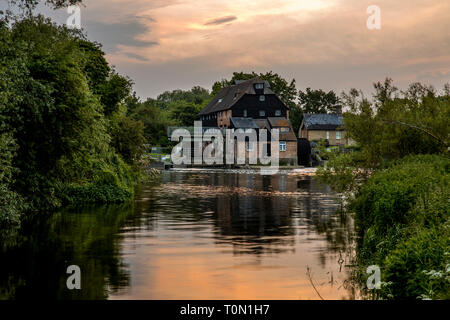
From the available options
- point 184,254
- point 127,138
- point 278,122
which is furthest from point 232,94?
point 184,254

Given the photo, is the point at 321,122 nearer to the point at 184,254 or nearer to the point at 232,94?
the point at 232,94

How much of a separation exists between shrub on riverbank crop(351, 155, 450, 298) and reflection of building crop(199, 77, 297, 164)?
73.7 meters

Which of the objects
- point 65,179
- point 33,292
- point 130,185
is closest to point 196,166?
point 130,185

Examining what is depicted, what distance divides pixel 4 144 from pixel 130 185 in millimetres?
19389

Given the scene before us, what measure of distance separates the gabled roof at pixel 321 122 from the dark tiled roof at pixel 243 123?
24086mm

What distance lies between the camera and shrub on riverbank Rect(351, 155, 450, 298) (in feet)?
34.0

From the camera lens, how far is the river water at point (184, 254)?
12891 millimetres

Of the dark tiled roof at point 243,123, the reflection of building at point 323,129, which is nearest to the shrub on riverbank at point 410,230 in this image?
the dark tiled roof at point 243,123

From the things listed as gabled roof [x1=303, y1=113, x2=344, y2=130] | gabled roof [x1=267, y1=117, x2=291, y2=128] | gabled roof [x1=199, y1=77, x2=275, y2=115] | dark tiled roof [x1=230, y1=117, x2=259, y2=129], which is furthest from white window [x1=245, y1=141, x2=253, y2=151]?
gabled roof [x1=303, y1=113, x2=344, y2=130]

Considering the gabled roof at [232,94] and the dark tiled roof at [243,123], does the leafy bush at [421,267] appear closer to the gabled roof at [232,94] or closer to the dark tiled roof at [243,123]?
the dark tiled roof at [243,123]

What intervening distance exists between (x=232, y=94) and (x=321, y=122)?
2173 centimetres
